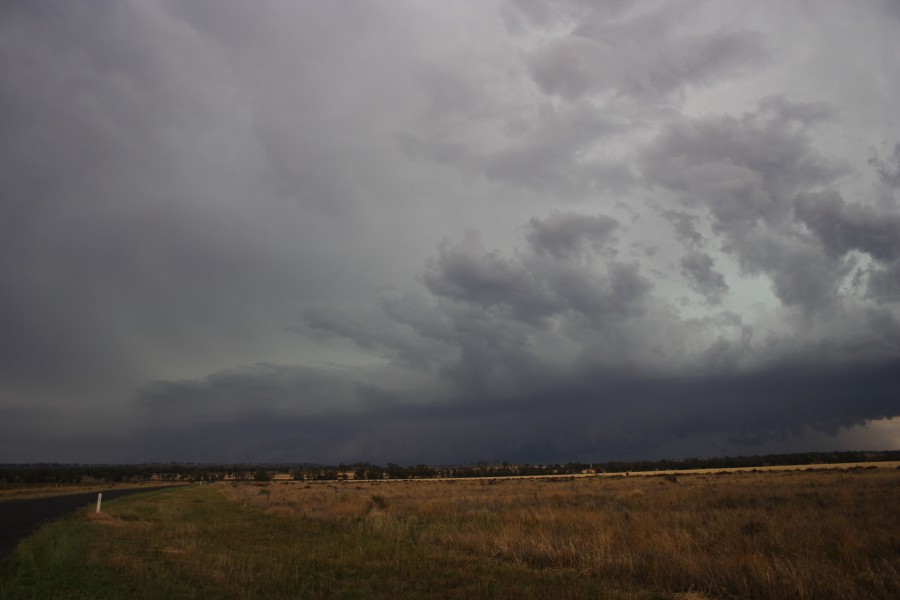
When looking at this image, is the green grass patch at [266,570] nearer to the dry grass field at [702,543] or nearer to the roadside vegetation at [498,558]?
the roadside vegetation at [498,558]

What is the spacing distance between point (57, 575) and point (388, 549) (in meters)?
8.36

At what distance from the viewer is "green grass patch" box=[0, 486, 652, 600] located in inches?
421

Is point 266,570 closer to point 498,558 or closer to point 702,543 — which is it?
point 498,558

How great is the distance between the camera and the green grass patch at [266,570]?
1070cm

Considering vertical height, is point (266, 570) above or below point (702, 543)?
below

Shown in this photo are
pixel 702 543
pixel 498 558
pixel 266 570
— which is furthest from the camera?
pixel 498 558

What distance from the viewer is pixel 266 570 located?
1264 cm

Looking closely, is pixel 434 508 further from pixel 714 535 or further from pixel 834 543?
pixel 834 543

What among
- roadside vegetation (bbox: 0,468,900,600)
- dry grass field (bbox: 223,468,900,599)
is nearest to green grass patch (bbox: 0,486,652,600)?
roadside vegetation (bbox: 0,468,900,600)

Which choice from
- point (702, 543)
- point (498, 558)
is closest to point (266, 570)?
point (498, 558)

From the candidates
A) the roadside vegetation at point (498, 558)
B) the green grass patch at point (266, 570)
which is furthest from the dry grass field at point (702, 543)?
the green grass patch at point (266, 570)

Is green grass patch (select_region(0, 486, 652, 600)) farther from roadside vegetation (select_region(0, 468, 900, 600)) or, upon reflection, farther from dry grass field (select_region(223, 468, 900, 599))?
dry grass field (select_region(223, 468, 900, 599))

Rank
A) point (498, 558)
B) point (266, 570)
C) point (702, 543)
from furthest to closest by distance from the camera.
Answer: point (498, 558), point (702, 543), point (266, 570)

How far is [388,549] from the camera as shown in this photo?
16.5 metres
